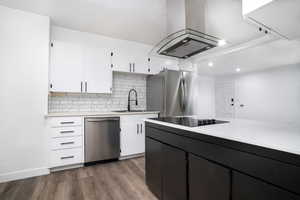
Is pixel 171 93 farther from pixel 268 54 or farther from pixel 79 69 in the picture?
pixel 268 54

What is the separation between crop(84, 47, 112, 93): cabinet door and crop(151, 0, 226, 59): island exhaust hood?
4.88ft

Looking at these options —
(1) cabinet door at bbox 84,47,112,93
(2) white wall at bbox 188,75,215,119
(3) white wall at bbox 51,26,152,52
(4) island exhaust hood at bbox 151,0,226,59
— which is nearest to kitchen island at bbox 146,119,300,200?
(4) island exhaust hood at bbox 151,0,226,59

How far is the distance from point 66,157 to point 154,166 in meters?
1.63

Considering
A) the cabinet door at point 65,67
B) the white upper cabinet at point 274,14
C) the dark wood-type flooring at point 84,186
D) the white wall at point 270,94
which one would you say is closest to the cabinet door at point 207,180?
the dark wood-type flooring at point 84,186

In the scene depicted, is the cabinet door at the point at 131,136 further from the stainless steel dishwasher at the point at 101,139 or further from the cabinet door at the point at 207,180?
the cabinet door at the point at 207,180

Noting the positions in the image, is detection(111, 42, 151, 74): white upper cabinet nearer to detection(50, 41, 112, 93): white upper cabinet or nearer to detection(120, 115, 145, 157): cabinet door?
detection(50, 41, 112, 93): white upper cabinet

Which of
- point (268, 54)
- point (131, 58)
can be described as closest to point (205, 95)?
point (268, 54)

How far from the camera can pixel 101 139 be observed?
2.51m

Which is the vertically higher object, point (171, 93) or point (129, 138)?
point (171, 93)

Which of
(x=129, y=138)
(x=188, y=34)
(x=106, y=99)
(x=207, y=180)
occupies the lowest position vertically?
(x=129, y=138)

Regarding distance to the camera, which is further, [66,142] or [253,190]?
[66,142]

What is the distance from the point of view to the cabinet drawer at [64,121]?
223 cm

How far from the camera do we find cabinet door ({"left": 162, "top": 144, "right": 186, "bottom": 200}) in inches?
45.6

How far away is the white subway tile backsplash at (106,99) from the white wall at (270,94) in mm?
4980
